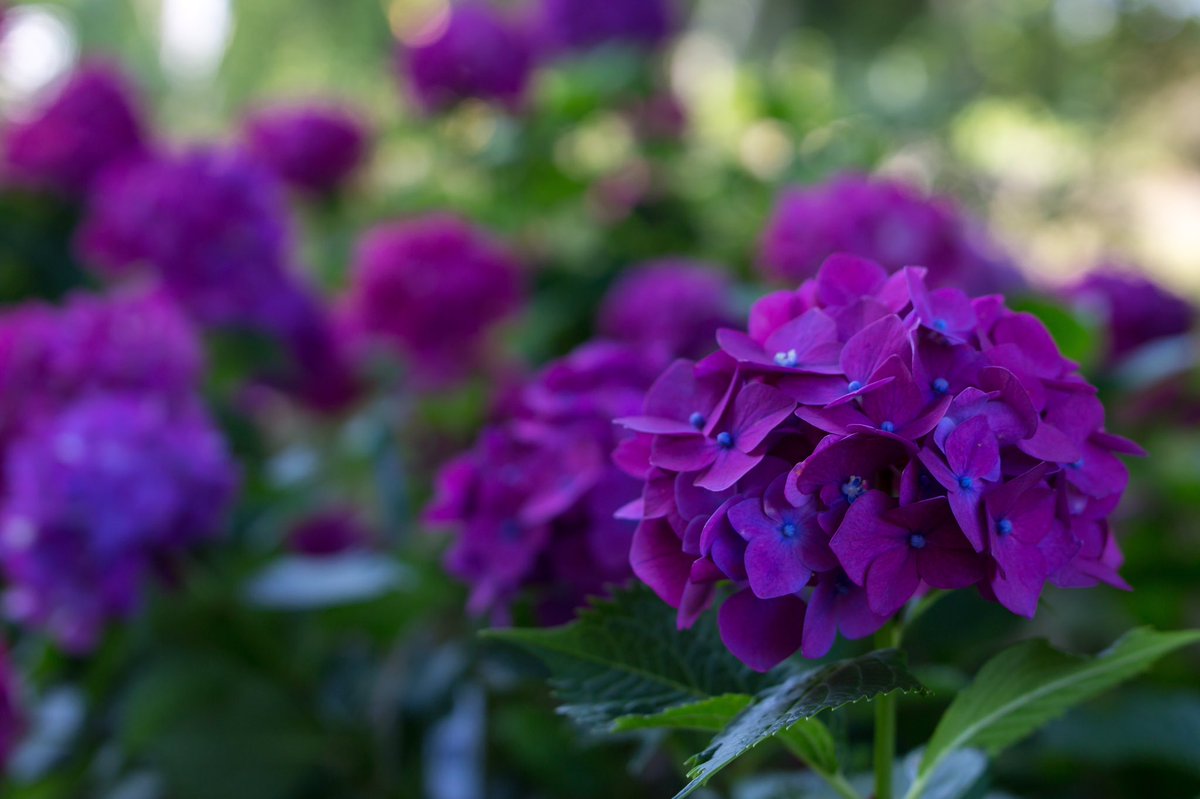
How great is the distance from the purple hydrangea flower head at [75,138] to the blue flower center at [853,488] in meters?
1.35

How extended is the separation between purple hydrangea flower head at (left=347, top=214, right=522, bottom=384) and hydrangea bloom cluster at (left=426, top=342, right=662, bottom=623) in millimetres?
575

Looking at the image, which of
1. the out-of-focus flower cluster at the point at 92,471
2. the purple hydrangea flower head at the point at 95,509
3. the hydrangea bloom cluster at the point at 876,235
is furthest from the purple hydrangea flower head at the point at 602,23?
the purple hydrangea flower head at the point at 95,509

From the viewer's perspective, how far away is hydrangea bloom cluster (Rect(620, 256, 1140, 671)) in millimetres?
448

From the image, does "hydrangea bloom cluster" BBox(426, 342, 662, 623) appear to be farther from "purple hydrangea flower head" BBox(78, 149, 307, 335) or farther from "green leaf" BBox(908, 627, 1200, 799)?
"purple hydrangea flower head" BBox(78, 149, 307, 335)

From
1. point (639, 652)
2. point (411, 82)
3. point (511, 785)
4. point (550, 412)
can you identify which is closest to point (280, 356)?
point (411, 82)

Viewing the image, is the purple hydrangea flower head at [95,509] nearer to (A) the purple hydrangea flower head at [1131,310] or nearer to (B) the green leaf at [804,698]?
(B) the green leaf at [804,698]

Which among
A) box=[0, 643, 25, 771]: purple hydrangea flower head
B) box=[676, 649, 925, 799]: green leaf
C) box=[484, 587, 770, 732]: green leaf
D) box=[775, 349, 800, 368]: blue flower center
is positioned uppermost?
box=[775, 349, 800, 368]: blue flower center

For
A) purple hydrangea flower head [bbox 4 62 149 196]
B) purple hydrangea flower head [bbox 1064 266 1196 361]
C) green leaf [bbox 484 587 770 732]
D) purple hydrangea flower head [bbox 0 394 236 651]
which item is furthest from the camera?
purple hydrangea flower head [bbox 4 62 149 196]

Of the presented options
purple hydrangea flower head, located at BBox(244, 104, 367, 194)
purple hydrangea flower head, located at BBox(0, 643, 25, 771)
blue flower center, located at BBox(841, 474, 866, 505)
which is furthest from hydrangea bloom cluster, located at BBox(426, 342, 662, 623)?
purple hydrangea flower head, located at BBox(244, 104, 367, 194)

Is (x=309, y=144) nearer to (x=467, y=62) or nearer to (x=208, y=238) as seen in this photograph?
(x=467, y=62)

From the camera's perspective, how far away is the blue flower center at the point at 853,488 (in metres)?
0.45

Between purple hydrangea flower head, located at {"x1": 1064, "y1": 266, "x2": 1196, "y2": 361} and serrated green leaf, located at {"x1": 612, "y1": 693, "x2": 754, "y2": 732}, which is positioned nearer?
serrated green leaf, located at {"x1": 612, "y1": 693, "x2": 754, "y2": 732}

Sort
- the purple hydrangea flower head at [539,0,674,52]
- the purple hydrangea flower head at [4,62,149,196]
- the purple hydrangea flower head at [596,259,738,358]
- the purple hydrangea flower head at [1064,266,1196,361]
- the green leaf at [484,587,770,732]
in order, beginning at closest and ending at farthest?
the green leaf at [484,587,770,732] < the purple hydrangea flower head at [596,259,738,358] < the purple hydrangea flower head at [1064,266,1196,361] < the purple hydrangea flower head at [4,62,149,196] < the purple hydrangea flower head at [539,0,674,52]

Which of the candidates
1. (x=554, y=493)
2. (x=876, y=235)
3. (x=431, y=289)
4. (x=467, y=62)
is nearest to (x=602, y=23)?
(x=467, y=62)
